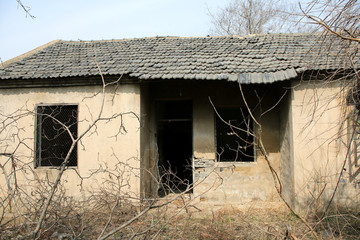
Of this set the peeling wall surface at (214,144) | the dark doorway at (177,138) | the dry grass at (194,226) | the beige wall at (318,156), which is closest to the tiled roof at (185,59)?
the peeling wall surface at (214,144)

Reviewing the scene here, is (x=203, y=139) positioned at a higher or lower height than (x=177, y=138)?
higher

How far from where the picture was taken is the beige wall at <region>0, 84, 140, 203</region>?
709 cm

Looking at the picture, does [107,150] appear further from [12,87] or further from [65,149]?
[12,87]

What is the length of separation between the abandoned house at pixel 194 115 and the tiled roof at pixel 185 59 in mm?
34

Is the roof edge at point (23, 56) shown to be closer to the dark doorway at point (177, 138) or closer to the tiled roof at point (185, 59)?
the tiled roof at point (185, 59)

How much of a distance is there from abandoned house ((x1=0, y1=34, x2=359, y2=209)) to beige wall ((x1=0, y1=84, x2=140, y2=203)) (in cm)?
3

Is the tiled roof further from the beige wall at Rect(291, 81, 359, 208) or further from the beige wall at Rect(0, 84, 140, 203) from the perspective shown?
the beige wall at Rect(291, 81, 359, 208)

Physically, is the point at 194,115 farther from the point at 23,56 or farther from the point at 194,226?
the point at 23,56

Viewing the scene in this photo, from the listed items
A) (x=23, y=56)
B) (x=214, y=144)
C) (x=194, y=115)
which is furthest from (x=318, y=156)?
(x=23, y=56)

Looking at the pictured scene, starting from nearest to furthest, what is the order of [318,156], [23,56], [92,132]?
[318,156], [92,132], [23,56]

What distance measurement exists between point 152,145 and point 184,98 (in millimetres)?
1667

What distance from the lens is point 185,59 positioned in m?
7.73

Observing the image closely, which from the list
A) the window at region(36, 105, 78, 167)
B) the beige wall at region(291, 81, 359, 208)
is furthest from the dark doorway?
the beige wall at region(291, 81, 359, 208)

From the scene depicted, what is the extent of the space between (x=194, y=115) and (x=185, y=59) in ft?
5.13
